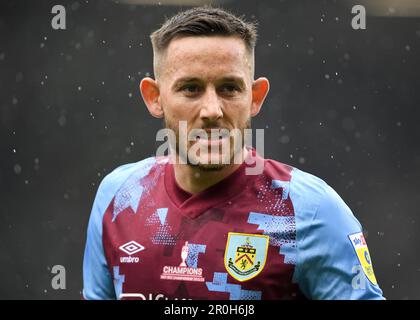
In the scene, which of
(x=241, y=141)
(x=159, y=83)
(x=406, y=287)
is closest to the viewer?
(x=241, y=141)

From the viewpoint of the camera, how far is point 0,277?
5594mm

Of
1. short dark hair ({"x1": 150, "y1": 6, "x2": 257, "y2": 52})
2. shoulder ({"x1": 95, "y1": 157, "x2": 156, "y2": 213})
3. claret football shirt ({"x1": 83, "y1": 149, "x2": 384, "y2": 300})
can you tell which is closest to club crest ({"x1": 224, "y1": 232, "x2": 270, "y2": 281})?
claret football shirt ({"x1": 83, "y1": 149, "x2": 384, "y2": 300})

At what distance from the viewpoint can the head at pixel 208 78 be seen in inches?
99.4

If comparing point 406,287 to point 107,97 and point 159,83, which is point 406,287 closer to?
point 107,97

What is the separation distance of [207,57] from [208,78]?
82 mm

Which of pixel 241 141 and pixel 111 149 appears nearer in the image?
pixel 241 141

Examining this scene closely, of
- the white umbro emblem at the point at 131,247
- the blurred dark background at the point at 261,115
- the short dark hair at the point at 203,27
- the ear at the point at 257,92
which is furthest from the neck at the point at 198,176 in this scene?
the blurred dark background at the point at 261,115

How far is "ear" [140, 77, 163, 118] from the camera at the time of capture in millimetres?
2844

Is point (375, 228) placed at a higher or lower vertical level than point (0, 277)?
higher

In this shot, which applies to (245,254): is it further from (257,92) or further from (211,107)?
(257,92)

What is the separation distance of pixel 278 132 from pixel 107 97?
1.24 metres

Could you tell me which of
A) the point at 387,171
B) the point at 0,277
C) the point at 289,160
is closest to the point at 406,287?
the point at 387,171

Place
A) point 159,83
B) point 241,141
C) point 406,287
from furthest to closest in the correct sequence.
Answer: point 406,287 → point 159,83 → point 241,141

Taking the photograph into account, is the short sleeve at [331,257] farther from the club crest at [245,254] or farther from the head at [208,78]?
the head at [208,78]
